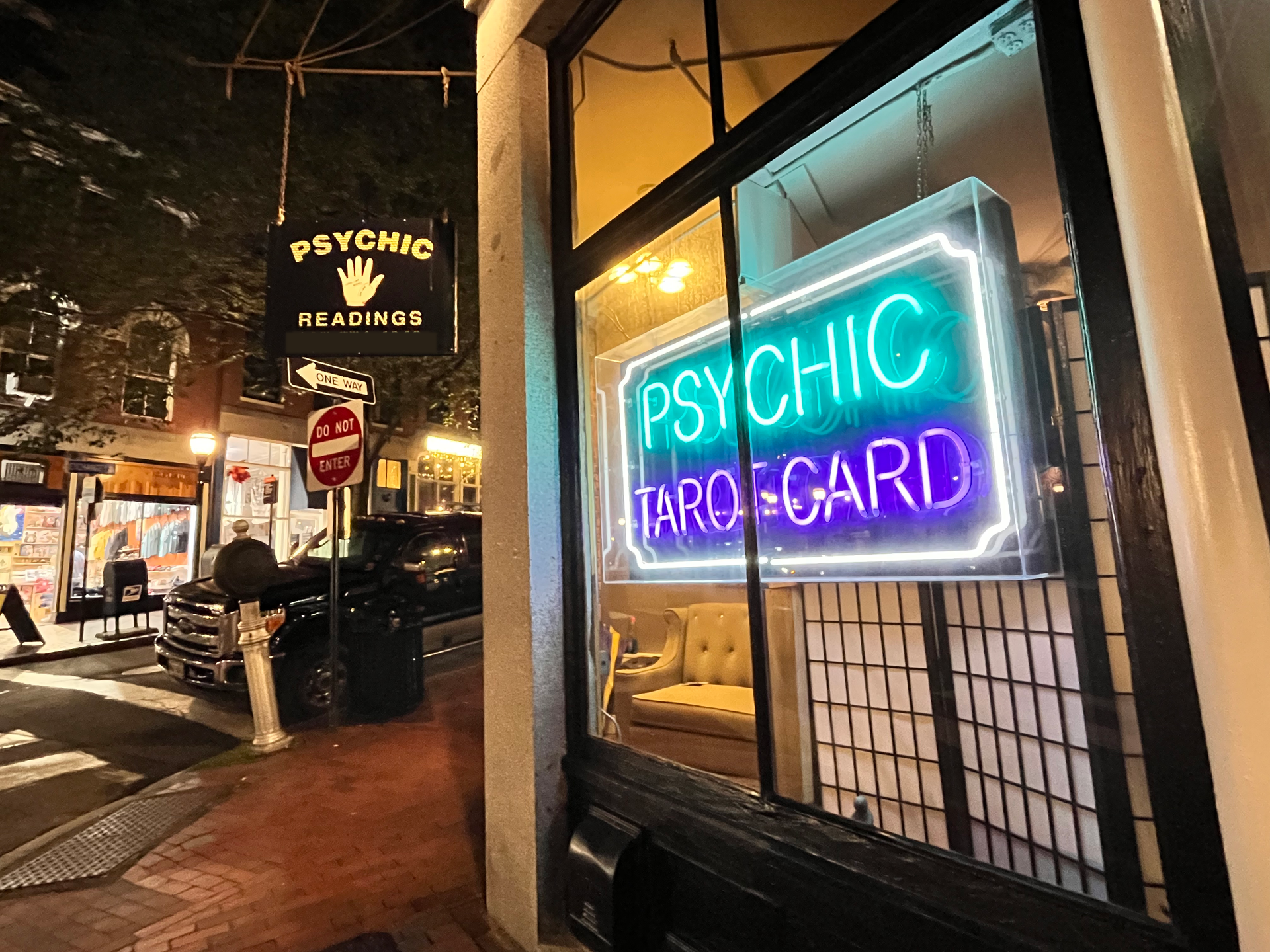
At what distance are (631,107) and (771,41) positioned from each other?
96 cm

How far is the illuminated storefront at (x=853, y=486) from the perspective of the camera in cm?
136

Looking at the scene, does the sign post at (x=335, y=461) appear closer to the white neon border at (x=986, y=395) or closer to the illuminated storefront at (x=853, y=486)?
the illuminated storefront at (x=853, y=486)

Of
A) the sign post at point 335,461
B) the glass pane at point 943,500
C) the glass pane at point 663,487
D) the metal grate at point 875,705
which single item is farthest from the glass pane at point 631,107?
the sign post at point 335,461

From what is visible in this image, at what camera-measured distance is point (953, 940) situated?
163cm

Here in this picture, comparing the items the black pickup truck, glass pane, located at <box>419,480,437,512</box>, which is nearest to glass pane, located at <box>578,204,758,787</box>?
the black pickup truck

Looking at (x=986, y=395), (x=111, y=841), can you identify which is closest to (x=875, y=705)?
(x=986, y=395)

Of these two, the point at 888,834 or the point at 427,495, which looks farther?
the point at 427,495

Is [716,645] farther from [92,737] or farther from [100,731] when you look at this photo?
[100,731]

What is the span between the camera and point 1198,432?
124cm

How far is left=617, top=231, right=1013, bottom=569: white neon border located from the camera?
183 cm

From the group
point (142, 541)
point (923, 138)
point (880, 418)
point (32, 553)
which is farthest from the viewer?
point (142, 541)

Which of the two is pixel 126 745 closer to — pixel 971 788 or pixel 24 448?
pixel 971 788

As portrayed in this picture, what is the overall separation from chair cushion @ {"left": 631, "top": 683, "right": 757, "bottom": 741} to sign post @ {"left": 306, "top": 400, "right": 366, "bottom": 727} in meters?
3.50

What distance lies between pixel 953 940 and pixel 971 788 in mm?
580
